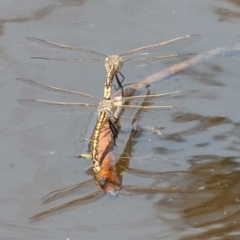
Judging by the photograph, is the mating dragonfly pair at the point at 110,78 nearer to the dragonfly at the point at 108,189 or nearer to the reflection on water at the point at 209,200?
the dragonfly at the point at 108,189

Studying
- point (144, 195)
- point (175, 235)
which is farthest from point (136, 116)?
point (175, 235)

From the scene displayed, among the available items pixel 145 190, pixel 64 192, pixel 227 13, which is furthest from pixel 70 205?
pixel 227 13

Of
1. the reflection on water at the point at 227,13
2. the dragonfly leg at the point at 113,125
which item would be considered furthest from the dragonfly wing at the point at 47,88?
the reflection on water at the point at 227,13

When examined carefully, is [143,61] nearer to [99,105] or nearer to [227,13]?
[99,105]

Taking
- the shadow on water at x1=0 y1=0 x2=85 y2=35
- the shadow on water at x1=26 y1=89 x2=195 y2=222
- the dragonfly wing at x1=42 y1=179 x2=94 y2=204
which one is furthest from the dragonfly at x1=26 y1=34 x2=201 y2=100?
the dragonfly wing at x1=42 y1=179 x2=94 y2=204

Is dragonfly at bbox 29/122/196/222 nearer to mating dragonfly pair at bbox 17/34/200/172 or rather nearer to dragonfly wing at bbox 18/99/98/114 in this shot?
mating dragonfly pair at bbox 17/34/200/172

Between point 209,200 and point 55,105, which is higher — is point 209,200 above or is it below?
below
